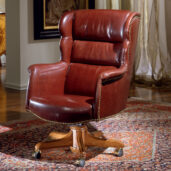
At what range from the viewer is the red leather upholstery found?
2768mm

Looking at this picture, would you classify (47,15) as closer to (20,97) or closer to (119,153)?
(20,97)

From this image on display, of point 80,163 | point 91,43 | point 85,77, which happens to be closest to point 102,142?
point 80,163

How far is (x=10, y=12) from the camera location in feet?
18.3

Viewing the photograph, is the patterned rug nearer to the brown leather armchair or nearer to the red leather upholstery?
the brown leather armchair

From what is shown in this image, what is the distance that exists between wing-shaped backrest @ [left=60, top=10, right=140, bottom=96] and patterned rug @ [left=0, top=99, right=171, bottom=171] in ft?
1.62

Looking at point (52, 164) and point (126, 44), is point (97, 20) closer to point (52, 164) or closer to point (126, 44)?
point (126, 44)

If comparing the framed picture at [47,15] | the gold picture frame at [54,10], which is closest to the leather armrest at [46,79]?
the framed picture at [47,15]

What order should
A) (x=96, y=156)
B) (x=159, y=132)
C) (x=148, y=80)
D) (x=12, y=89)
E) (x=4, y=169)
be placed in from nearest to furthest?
(x=4, y=169) → (x=96, y=156) → (x=159, y=132) → (x=12, y=89) → (x=148, y=80)

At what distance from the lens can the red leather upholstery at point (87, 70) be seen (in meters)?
2.77

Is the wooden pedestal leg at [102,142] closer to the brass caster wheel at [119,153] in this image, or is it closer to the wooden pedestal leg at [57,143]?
the brass caster wheel at [119,153]

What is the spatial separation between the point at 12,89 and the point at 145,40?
2.03m

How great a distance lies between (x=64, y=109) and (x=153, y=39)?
11.2 ft

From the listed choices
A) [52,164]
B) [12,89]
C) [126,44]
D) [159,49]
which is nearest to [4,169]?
[52,164]

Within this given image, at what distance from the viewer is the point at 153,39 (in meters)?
5.84
